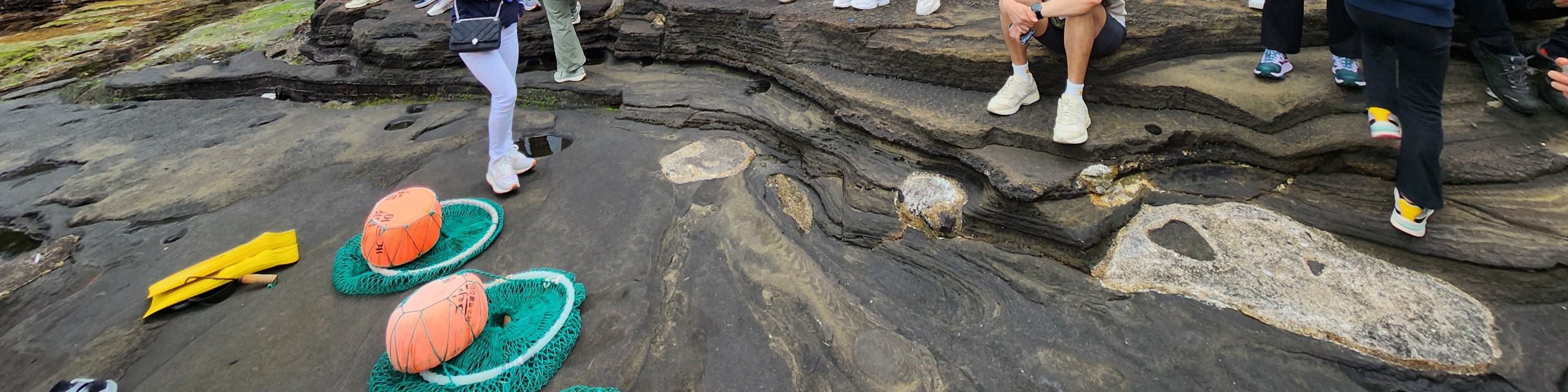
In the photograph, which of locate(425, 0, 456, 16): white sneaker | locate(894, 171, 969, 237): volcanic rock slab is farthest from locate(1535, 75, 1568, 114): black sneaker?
locate(425, 0, 456, 16): white sneaker

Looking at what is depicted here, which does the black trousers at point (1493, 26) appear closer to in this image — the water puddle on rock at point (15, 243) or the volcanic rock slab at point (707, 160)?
the volcanic rock slab at point (707, 160)

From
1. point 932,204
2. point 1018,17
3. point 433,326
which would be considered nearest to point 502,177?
point 433,326

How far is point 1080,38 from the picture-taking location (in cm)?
312

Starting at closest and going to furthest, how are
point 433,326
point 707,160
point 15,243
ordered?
point 433,326 < point 15,243 < point 707,160

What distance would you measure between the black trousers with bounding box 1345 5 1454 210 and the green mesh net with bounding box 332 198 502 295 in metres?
4.14

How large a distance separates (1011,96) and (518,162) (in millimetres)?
2921

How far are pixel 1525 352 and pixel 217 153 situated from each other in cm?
719

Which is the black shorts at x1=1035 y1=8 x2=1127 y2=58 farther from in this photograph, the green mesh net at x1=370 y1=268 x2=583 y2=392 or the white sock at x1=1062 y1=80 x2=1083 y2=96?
the green mesh net at x1=370 y1=268 x2=583 y2=392

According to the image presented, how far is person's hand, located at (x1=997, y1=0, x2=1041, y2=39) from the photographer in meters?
3.10

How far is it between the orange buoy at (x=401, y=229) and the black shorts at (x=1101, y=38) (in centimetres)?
331

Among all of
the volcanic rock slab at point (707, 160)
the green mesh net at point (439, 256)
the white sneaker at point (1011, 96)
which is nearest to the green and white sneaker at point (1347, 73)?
the white sneaker at point (1011, 96)

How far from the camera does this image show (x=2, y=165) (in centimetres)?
477

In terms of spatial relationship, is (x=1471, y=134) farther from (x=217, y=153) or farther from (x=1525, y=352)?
(x=217, y=153)

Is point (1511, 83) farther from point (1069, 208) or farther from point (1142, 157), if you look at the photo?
point (1069, 208)
